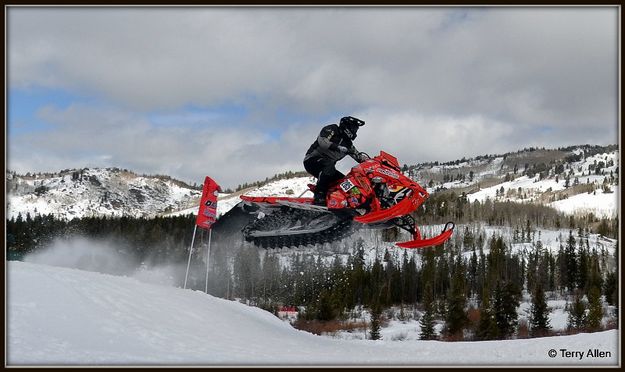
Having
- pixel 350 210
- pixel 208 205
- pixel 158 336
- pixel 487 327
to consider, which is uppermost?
pixel 208 205

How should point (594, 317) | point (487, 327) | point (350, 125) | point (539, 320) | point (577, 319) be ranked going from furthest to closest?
1. point (577, 319)
2. point (594, 317)
3. point (539, 320)
4. point (487, 327)
5. point (350, 125)

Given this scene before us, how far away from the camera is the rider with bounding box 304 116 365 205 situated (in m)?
16.6

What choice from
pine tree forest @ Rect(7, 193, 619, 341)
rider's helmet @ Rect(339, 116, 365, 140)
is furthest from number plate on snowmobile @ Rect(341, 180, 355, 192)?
pine tree forest @ Rect(7, 193, 619, 341)

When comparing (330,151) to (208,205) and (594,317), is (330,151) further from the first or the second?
(594,317)

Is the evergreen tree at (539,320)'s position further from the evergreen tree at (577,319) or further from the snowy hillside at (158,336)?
the snowy hillside at (158,336)

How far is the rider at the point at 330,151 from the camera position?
1661 centimetres

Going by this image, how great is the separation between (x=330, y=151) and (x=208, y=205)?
833cm

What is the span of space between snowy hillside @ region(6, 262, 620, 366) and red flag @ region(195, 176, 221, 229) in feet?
8.78

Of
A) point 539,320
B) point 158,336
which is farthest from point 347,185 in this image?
point 539,320

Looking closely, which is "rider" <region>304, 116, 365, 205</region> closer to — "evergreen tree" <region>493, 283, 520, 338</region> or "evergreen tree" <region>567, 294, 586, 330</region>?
"evergreen tree" <region>493, 283, 520, 338</region>

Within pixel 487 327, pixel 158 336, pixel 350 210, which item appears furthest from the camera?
pixel 487 327

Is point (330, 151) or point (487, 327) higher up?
point (330, 151)

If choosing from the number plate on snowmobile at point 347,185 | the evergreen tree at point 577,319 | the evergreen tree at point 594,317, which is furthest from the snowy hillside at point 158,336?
the evergreen tree at point 577,319

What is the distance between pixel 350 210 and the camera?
56.9 feet
